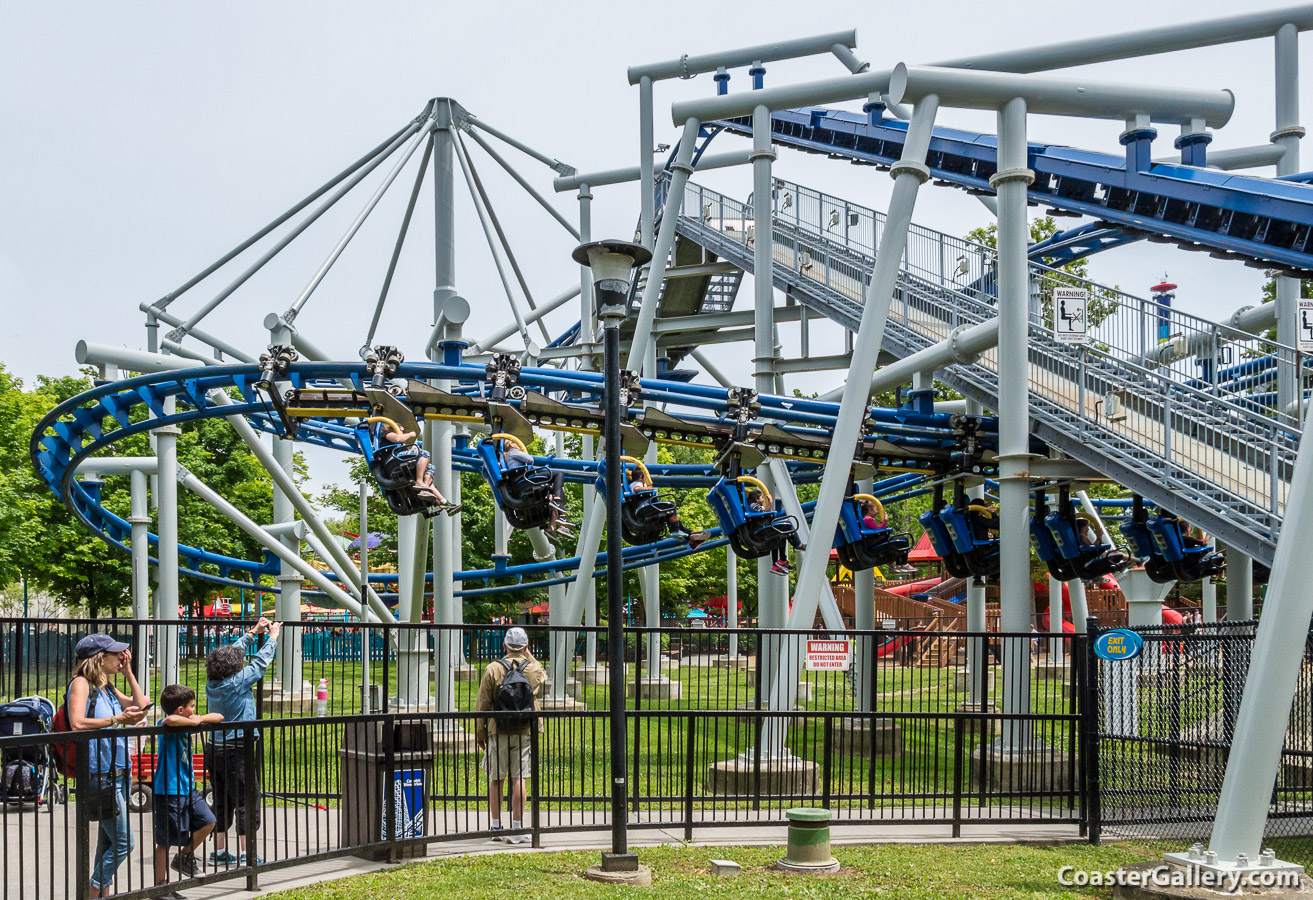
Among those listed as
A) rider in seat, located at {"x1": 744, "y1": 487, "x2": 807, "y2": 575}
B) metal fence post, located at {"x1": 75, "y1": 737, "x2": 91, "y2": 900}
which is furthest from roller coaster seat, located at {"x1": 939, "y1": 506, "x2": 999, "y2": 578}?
metal fence post, located at {"x1": 75, "y1": 737, "x2": 91, "y2": 900}

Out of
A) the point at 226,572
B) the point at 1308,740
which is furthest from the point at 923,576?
the point at 1308,740

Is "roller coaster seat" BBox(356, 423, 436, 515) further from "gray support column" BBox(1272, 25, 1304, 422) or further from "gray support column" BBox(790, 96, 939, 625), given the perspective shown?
"gray support column" BBox(1272, 25, 1304, 422)

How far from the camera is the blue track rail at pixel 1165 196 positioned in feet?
43.6

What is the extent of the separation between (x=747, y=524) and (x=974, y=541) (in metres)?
3.99

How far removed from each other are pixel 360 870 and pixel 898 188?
940cm

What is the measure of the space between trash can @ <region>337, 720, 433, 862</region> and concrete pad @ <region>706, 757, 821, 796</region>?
9.49ft

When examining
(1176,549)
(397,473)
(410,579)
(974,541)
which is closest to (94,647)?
(397,473)

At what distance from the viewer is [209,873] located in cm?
837

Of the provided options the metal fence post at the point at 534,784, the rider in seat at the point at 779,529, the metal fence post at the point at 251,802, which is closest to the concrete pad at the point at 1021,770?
the metal fence post at the point at 534,784

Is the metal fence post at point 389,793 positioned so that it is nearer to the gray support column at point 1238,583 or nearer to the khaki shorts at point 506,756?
the khaki shorts at point 506,756

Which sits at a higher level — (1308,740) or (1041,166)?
(1041,166)

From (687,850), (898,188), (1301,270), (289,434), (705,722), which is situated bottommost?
(687,850)

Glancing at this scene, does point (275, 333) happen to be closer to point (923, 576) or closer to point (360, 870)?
point (360, 870)

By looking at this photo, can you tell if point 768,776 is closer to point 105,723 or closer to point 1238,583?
point 105,723
